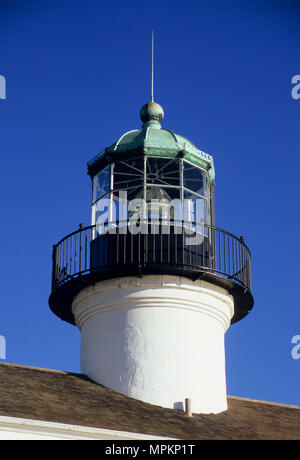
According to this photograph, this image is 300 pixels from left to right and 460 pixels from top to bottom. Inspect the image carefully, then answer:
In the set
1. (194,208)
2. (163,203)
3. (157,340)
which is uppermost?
(194,208)

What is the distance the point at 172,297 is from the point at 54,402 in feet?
12.1

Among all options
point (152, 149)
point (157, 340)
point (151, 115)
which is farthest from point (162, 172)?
point (157, 340)

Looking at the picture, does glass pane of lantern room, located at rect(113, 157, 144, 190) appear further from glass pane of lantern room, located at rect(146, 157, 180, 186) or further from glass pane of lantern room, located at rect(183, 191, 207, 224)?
glass pane of lantern room, located at rect(183, 191, 207, 224)

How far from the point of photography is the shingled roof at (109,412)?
15.7 m

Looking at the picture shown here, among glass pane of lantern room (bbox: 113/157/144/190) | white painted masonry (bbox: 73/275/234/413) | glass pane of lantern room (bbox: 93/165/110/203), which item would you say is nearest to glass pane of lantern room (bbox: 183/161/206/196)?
glass pane of lantern room (bbox: 113/157/144/190)

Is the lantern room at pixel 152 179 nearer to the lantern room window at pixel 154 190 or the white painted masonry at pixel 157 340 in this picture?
the lantern room window at pixel 154 190

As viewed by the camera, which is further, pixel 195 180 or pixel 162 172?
pixel 195 180

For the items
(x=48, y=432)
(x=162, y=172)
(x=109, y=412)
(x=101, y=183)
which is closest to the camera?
(x=48, y=432)

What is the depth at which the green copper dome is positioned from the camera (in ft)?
65.1

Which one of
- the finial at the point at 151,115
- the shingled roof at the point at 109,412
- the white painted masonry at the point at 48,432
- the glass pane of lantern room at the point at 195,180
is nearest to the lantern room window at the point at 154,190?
the glass pane of lantern room at the point at 195,180

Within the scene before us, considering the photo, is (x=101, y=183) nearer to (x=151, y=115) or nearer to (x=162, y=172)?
(x=162, y=172)

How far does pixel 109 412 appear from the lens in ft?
54.6

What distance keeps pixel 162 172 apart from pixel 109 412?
19.0 feet

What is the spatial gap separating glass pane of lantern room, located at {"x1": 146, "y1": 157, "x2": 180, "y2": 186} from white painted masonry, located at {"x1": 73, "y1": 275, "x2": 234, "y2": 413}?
7.78 feet
